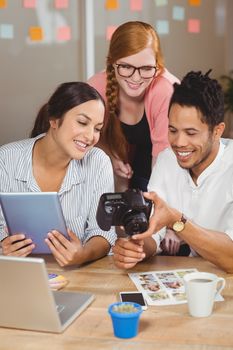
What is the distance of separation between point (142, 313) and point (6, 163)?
93cm

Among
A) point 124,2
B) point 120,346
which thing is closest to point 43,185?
point 120,346

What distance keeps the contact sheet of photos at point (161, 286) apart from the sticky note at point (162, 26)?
2719 millimetres

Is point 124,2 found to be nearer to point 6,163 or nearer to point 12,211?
point 6,163

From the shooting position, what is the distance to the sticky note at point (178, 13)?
13.5 ft

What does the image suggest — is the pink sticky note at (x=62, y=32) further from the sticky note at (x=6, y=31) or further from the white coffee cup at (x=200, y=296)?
the white coffee cup at (x=200, y=296)

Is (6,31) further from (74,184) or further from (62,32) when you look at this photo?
(74,184)

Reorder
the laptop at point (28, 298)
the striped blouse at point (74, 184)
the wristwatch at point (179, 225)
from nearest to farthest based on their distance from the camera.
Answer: the laptop at point (28, 298) < the wristwatch at point (179, 225) < the striped blouse at point (74, 184)

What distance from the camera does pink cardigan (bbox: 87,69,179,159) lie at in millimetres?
2527

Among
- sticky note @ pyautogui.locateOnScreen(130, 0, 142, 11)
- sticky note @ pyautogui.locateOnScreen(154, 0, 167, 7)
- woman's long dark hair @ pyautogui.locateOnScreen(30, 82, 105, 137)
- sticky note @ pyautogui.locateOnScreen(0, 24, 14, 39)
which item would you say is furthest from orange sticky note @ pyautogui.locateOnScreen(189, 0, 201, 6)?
woman's long dark hair @ pyautogui.locateOnScreen(30, 82, 105, 137)

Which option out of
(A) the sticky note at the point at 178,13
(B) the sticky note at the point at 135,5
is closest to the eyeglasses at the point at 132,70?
(B) the sticky note at the point at 135,5

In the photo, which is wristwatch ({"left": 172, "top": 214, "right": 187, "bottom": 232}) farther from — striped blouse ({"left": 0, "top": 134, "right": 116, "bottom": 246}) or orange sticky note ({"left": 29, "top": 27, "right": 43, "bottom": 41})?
orange sticky note ({"left": 29, "top": 27, "right": 43, "bottom": 41})

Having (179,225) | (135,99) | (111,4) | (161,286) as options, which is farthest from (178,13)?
(161,286)

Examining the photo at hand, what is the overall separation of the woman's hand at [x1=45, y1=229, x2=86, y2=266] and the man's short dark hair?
23.3 inches

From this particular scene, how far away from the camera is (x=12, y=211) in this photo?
→ 5.66ft
